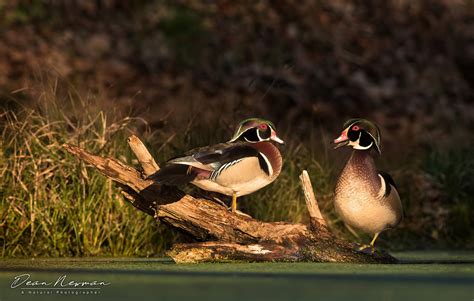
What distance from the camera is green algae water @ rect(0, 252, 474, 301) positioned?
7.27m

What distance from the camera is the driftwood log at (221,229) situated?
9305mm

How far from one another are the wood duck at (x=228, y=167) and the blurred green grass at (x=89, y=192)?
1.52m

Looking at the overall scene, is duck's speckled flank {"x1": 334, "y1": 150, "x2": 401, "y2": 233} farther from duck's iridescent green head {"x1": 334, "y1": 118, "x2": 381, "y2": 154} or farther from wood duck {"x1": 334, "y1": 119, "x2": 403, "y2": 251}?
duck's iridescent green head {"x1": 334, "y1": 118, "x2": 381, "y2": 154}

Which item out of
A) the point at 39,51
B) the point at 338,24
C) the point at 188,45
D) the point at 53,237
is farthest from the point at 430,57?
the point at 53,237

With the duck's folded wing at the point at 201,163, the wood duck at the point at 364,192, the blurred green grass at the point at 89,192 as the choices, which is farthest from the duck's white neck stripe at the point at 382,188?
the blurred green grass at the point at 89,192

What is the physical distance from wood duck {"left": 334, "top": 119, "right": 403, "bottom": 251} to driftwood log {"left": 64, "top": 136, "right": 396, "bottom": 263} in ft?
0.81

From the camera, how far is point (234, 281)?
7953mm

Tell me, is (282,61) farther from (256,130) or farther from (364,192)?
(364,192)

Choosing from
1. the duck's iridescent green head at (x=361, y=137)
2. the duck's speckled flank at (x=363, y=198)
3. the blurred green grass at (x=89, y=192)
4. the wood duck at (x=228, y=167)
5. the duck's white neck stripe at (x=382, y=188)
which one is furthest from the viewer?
the blurred green grass at (x=89, y=192)

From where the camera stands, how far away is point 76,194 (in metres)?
11.0

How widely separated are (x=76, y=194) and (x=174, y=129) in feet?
5.08

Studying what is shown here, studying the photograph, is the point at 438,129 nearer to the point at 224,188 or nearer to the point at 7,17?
the point at 7,17

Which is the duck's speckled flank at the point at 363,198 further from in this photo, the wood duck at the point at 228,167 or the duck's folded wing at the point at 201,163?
the duck's folded wing at the point at 201,163

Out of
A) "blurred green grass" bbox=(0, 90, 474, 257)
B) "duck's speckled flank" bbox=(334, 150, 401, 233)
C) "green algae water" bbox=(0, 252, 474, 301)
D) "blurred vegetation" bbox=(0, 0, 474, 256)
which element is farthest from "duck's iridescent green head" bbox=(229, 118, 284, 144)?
"blurred vegetation" bbox=(0, 0, 474, 256)
